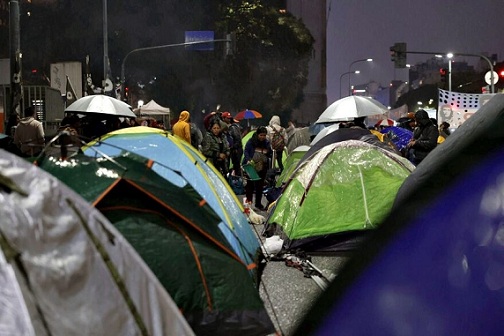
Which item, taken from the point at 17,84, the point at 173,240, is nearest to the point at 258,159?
the point at 17,84

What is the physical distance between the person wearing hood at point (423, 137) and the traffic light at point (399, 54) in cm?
2104

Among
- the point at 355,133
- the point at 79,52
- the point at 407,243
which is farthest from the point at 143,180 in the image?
the point at 79,52

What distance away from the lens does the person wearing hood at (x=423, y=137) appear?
13500 millimetres

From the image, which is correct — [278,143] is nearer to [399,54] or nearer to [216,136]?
[216,136]

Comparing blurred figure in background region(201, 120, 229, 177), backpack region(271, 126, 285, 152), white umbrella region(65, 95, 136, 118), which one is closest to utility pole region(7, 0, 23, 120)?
white umbrella region(65, 95, 136, 118)

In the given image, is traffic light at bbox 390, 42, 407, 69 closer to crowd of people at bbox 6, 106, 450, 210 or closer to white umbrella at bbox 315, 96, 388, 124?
crowd of people at bbox 6, 106, 450, 210

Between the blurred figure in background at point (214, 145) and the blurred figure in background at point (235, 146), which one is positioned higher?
the blurred figure in background at point (214, 145)

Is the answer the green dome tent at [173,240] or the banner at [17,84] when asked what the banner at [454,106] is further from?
the green dome tent at [173,240]

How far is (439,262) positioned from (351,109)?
11.8 meters

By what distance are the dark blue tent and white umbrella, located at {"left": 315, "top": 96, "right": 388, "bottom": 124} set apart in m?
11.3

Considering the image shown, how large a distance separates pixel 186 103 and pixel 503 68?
30.7 metres

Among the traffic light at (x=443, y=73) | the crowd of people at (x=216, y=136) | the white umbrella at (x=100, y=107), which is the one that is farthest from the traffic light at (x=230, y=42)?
the white umbrella at (x=100, y=107)

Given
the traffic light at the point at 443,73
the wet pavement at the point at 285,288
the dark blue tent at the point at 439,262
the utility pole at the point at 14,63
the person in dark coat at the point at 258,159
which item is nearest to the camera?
the dark blue tent at the point at 439,262

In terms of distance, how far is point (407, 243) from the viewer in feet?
4.21
